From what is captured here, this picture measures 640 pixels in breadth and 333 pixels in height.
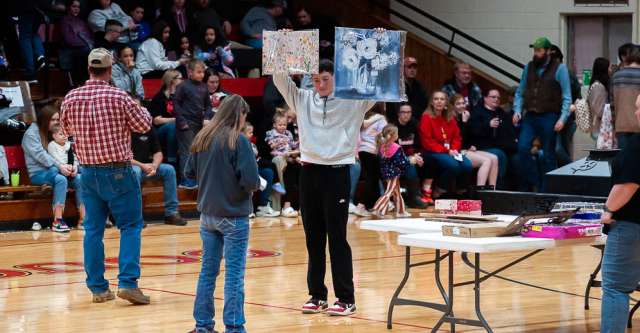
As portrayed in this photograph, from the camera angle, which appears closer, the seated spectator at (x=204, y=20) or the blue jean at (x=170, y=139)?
the blue jean at (x=170, y=139)

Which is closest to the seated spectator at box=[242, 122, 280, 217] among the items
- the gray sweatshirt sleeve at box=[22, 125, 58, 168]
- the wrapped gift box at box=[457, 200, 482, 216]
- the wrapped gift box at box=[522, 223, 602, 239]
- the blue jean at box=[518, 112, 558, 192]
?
the gray sweatshirt sleeve at box=[22, 125, 58, 168]

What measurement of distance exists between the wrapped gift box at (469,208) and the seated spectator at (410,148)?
8.20 metres

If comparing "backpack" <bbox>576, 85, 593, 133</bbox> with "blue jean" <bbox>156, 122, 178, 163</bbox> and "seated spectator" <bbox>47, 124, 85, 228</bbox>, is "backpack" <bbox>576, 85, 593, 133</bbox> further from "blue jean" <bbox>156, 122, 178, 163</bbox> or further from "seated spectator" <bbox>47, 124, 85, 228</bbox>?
"seated spectator" <bbox>47, 124, 85, 228</bbox>

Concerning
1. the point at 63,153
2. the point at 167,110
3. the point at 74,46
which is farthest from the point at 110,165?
the point at 74,46

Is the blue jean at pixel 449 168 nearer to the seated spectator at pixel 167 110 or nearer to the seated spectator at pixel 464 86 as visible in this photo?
the seated spectator at pixel 464 86

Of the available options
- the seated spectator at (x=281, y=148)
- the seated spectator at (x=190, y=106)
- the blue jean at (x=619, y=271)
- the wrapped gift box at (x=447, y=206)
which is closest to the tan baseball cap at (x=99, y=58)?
the wrapped gift box at (x=447, y=206)

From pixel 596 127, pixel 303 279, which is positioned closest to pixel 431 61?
pixel 596 127

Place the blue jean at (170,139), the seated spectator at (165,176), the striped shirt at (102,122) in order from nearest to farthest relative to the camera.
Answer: the striped shirt at (102,122) < the seated spectator at (165,176) < the blue jean at (170,139)

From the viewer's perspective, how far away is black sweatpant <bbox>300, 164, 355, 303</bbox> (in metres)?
8.03

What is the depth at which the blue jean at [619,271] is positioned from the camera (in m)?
6.36

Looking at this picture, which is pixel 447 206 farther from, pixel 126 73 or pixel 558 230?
pixel 126 73

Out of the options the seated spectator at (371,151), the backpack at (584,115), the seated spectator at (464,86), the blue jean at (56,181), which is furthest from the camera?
the seated spectator at (464,86)

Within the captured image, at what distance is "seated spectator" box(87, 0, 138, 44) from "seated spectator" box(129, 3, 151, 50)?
6cm

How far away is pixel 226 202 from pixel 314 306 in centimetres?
141
